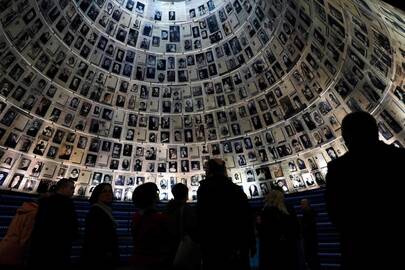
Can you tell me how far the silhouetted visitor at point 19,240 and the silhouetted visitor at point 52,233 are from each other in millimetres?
232

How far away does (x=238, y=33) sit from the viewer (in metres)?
12.7

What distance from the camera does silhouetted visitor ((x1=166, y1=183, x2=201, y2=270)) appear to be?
11.6ft

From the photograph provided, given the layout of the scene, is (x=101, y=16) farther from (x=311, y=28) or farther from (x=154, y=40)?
(x=311, y=28)

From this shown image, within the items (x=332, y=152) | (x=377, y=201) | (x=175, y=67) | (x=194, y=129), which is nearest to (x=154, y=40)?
(x=175, y=67)

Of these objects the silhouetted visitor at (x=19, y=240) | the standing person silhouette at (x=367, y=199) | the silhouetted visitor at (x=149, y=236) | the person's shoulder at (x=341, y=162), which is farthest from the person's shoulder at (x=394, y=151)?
the silhouetted visitor at (x=19, y=240)

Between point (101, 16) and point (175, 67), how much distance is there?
361 cm

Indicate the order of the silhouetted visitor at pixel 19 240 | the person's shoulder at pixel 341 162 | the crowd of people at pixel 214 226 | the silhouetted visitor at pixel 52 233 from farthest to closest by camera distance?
the silhouetted visitor at pixel 19 240 < the silhouetted visitor at pixel 52 233 < the person's shoulder at pixel 341 162 < the crowd of people at pixel 214 226

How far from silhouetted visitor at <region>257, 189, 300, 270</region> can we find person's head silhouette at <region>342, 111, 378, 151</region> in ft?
8.02

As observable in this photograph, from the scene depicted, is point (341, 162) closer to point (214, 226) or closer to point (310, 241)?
point (214, 226)

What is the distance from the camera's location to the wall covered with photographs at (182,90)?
32.1 feet

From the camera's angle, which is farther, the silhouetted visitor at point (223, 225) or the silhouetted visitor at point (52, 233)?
the silhouetted visitor at point (52, 233)

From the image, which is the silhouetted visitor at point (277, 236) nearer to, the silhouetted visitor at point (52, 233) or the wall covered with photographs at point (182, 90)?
the silhouetted visitor at point (52, 233)

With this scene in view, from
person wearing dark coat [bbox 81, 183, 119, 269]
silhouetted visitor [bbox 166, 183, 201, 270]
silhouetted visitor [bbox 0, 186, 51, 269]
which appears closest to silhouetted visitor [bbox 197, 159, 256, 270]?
silhouetted visitor [bbox 166, 183, 201, 270]

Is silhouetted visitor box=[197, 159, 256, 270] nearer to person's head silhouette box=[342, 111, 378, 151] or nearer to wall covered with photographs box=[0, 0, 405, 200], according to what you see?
person's head silhouette box=[342, 111, 378, 151]
